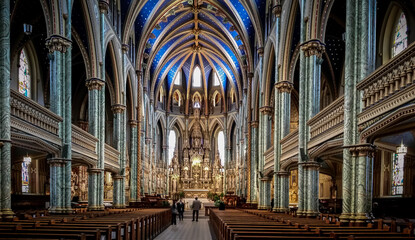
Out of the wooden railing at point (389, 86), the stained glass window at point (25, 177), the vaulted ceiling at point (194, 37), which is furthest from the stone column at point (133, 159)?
the wooden railing at point (389, 86)

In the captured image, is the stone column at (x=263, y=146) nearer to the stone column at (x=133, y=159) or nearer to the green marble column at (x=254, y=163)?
the green marble column at (x=254, y=163)

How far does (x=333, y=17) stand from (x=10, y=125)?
600 inches

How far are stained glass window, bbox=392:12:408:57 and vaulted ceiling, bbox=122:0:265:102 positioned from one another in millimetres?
9839

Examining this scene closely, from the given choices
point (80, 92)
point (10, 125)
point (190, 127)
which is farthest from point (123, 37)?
point (190, 127)

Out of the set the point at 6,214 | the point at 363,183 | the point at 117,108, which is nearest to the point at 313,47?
the point at 363,183

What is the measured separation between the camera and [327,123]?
1266cm

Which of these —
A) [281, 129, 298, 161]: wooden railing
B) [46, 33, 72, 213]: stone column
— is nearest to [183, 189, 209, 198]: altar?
[281, 129, 298, 161]: wooden railing

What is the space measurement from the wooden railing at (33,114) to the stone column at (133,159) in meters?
14.9

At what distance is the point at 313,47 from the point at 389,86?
604 centimetres

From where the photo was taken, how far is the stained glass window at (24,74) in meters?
20.8

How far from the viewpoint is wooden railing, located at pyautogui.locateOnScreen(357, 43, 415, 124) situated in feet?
25.7

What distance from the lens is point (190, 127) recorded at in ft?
162

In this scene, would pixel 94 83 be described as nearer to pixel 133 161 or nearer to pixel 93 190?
pixel 93 190

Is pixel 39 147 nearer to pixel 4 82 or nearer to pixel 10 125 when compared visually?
Answer: pixel 10 125
